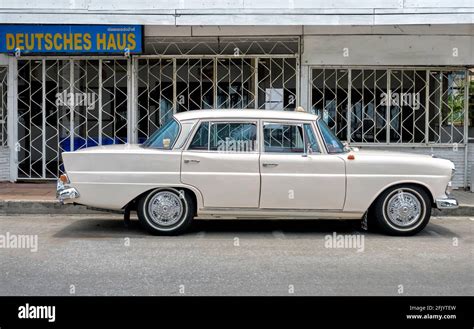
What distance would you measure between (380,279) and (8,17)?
933cm

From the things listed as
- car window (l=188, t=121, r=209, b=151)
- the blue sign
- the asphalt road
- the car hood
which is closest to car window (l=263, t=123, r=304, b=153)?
the car hood

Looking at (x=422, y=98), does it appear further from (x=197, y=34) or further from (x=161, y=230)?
(x=161, y=230)

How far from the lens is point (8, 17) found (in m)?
11.8

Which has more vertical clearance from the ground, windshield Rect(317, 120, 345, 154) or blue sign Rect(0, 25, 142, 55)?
blue sign Rect(0, 25, 142, 55)

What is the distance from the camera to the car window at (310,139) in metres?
7.87

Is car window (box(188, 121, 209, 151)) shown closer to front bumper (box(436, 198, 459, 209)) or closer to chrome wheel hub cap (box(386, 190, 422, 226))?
chrome wheel hub cap (box(386, 190, 422, 226))

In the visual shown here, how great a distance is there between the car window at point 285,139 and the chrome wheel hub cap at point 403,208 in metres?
1.41

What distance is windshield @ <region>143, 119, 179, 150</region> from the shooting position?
26.0ft

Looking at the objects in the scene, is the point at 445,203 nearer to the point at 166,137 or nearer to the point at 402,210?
the point at 402,210

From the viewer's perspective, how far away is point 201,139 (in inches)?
312

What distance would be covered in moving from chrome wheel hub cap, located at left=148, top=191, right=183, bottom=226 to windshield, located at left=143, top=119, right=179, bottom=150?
65 cm

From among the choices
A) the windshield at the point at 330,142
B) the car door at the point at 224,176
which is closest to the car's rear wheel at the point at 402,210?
the windshield at the point at 330,142

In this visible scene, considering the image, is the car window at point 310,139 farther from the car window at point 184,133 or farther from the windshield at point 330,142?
the car window at point 184,133

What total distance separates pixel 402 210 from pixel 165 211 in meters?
3.15
